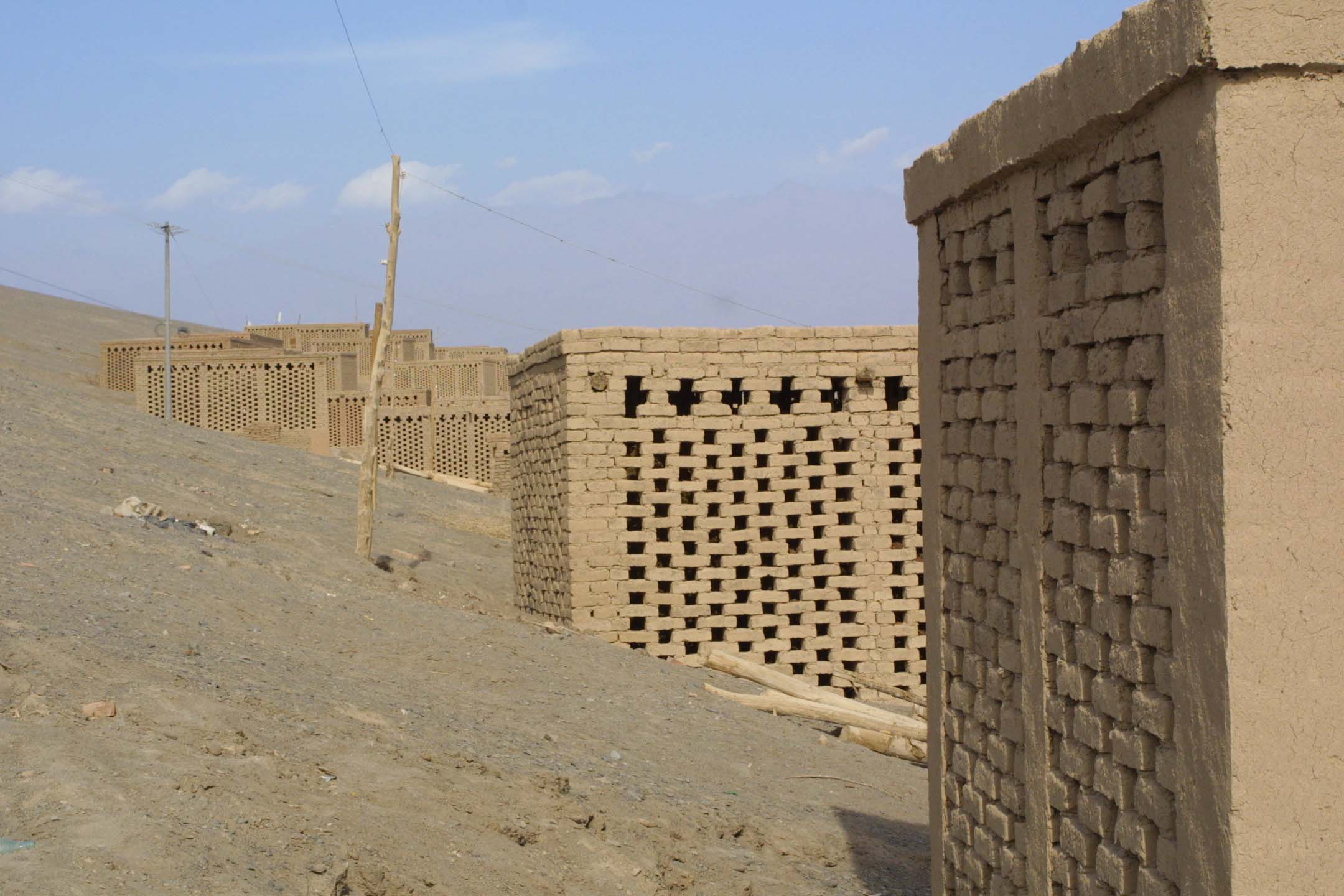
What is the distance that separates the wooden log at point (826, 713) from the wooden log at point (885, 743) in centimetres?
5

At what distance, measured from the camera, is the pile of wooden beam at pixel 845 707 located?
8.87 m

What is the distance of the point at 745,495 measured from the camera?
10289mm

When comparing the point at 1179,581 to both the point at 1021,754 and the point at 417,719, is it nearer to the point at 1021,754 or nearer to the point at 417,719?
the point at 1021,754

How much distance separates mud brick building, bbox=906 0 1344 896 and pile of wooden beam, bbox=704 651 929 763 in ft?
13.2

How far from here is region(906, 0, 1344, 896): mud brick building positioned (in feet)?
10.1

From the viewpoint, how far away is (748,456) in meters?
10.3

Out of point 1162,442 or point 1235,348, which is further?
point 1162,442

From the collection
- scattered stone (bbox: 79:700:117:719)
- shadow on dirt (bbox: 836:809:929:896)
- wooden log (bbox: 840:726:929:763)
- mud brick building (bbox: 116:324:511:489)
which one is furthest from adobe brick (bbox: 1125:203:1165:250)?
mud brick building (bbox: 116:324:511:489)

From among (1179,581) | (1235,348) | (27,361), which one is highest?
(27,361)

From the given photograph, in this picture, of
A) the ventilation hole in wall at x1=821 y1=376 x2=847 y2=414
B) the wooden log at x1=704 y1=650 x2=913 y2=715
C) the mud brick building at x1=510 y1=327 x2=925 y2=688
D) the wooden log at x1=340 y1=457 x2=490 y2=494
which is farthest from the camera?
the wooden log at x1=340 y1=457 x2=490 y2=494

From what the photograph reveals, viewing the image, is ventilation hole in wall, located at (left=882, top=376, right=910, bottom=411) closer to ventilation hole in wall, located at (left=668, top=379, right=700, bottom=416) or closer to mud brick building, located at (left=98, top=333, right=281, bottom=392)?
ventilation hole in wall, located at (left=668, top=379, right=700, bottom=416)

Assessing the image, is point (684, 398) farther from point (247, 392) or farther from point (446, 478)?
point (247, 392)

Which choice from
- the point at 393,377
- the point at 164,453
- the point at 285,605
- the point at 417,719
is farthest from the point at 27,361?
the point at 417,719

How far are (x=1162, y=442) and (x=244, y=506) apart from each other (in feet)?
49.6
